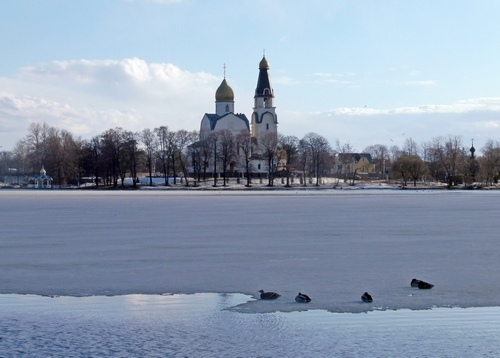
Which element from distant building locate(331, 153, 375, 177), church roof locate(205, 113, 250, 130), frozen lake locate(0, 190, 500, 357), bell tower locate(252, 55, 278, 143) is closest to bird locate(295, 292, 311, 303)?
frozen lake locate(0, 190, 500, 357)

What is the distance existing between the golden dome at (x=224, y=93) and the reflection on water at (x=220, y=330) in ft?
370

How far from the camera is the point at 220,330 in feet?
34.7

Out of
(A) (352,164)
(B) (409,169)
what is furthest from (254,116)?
(B) (409,169)

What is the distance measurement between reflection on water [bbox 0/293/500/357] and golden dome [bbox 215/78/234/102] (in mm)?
112829

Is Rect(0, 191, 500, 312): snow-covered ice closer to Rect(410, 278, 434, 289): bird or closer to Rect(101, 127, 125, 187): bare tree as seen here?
Rect(410, 278, 434, 289): bird

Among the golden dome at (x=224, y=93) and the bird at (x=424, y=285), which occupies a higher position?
the golden dome at (x=224, y=93)

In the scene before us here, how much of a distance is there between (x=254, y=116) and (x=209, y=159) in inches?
738

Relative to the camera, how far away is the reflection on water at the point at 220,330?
9.52 meters

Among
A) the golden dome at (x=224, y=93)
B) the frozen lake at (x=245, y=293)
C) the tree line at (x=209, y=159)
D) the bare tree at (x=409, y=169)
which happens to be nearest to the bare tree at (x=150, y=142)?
the tree line at (x=209, y=159)

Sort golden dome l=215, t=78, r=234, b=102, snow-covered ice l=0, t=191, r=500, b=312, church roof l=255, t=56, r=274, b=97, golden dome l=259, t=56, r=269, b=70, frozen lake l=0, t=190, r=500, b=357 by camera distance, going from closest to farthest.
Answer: frozen lake l=0, t=190, r=500, b=357 < snow-covered ice l=0, t=191, r=500, b=312 < golden dome l=215, t=78, r=234, b=102 < golden dome l=259, t=56, r=269, b=70 < church roof l=255, t=56, r=274, b=97

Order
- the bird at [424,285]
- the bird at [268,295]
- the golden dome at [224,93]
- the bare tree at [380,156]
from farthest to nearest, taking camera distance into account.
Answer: the bare tree at [380,156] < the golden dome at [224,93] < the bird at [424,285] < the bird at [268,295]

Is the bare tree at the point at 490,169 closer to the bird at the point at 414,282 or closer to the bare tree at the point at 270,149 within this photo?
the bare tree at the point at 270,149

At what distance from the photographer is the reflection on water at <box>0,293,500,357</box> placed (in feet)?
31.2

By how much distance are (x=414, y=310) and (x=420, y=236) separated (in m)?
12.2
